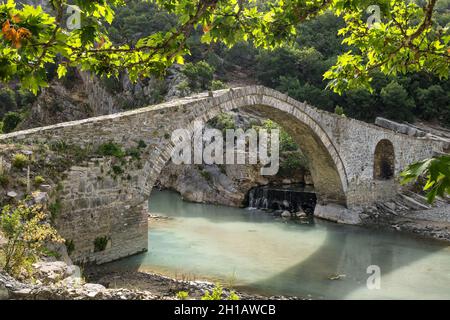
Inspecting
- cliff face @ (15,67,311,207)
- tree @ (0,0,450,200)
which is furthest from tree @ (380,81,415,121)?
tree @ (0,0,450,200)

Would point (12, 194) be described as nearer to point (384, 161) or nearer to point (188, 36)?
point (188, 36)

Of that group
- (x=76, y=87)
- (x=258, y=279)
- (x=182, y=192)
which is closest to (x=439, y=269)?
(x=258, y=279)

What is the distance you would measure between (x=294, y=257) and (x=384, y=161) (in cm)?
958

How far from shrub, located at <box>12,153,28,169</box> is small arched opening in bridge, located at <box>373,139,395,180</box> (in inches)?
559

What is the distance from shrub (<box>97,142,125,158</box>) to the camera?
29.7ft

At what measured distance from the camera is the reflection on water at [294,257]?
337 inches

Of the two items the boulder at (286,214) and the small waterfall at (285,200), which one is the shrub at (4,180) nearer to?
the boulder at (286,214)

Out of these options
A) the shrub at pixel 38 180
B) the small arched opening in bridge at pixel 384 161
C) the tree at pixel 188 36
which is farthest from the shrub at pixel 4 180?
the small arched opening in bridge at pixel 384 161

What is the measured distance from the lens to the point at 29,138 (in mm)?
8180

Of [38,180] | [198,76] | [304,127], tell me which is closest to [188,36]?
[38,180]

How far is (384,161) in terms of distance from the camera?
18344 millimetres

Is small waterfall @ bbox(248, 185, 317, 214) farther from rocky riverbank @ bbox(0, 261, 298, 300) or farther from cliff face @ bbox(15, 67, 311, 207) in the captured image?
rocky riverbank @ bbox(0, 261, 298, 300)

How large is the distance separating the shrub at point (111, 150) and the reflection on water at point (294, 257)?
239cm
